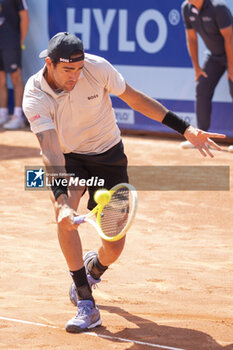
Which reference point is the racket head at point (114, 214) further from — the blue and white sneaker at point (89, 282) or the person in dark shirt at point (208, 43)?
the person in dark shirt at point (208, 43)

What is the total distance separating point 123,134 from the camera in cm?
1255

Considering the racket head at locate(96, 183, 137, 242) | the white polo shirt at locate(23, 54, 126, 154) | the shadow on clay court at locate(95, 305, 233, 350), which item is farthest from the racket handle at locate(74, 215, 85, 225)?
the shadow on clay court at locate(95, 305, 233, 350)

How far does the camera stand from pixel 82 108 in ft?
15.9

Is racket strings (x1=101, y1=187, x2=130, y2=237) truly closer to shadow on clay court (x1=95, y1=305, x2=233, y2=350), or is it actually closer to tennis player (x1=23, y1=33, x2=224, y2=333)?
tennis player (x1=23, y1=33, x2=224, y2=333)

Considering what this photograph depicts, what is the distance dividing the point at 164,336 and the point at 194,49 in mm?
6827

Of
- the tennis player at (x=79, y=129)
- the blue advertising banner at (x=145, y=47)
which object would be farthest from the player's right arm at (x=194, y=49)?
the tennis player at (x=79, y=129)

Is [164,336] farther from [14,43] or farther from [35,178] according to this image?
[14,43]

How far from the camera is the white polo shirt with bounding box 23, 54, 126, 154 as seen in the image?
15.2 feet

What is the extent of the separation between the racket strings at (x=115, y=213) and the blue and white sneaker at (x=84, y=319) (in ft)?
1.50

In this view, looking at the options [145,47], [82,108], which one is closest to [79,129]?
[82,108]

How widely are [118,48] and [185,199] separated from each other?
14.9 ft

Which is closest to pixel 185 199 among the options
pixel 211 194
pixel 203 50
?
pixel 211 194

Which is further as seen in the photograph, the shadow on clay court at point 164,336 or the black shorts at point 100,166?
the black shorts at point 100,166

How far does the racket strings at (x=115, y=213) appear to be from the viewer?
4.71m
